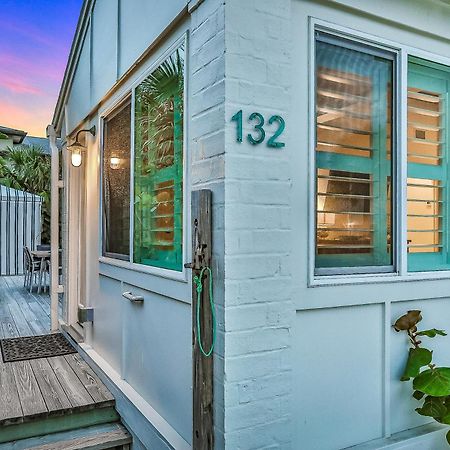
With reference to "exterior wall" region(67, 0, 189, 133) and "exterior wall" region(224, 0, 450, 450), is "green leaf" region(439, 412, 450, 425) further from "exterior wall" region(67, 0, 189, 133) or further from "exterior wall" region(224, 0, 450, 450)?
"exterior wall" region(67, 0, 189, 133)

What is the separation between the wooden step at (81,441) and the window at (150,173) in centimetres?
123

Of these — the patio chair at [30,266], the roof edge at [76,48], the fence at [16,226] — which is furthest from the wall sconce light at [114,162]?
the fence at [16,226]

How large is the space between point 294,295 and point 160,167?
4.35ft

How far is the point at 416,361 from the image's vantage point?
95.4 inches

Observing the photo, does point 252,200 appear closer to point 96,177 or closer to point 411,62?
point 411,62

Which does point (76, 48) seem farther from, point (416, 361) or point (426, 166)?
point (416, 361)

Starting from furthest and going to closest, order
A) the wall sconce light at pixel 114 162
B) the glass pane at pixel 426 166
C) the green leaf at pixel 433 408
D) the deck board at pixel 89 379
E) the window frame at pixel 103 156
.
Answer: the wall sconce light at pixel 114 162
the window frame at pixel 103 156
the deck board at pixel 89 379
the glass pane at pixel 426 166
the green leaf at pixel 433 408

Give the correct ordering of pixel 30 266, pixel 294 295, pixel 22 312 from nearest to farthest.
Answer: pixel 294 295 < pixel 22 312 < pixel 30 266

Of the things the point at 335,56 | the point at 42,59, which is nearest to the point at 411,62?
the point at 335,56

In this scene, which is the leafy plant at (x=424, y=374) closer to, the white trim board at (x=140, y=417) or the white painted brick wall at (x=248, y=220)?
the white painted brick wall at (x=248, y=220)

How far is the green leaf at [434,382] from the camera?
2253 millimetres

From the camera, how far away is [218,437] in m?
1.88

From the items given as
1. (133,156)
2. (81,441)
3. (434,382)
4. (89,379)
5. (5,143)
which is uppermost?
(5,143)

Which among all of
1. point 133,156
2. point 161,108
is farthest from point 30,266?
point 161,108
